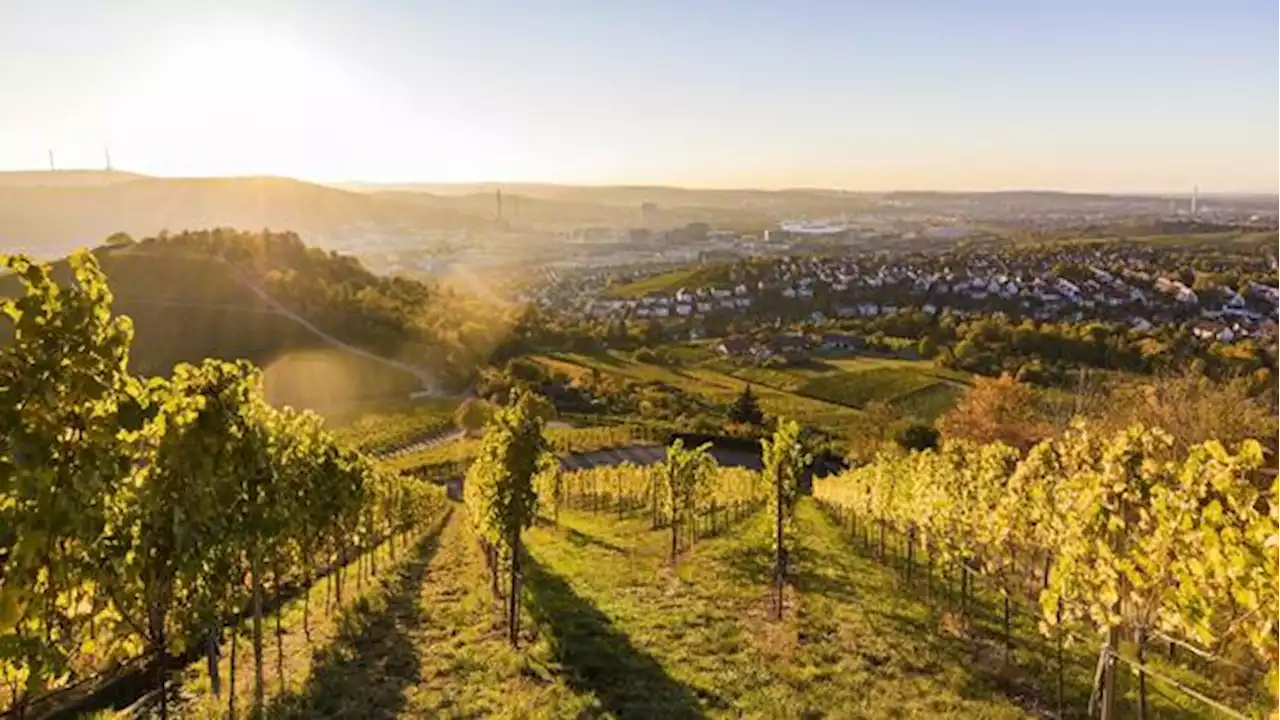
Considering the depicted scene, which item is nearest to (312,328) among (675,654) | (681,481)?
(681,481)

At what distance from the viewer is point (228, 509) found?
476 inches

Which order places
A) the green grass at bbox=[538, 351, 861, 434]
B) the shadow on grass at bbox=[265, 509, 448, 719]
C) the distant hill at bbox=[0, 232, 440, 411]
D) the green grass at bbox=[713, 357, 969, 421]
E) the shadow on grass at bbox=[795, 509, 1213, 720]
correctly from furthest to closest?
the distant hill at bbox=[0, 232, 440, 411], the green grass at bbox=[713, 357, 969, 421], the green grass at bbox=[538, 351, 861, 434], the shadow on grass at bbox=[795, 509, 1213, 720], the shadow on grass at bbox=[265, 509, 448, 719]

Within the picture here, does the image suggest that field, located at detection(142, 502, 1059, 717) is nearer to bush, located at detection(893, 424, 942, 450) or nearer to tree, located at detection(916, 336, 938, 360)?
bush, located at detection(893, 424, 942, 450)

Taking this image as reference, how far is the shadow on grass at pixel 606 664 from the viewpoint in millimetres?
16469

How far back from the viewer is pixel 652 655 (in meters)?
19.4

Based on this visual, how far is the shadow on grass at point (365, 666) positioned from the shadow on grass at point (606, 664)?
3.63m

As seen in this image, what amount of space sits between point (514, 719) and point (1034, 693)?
35.4 feet

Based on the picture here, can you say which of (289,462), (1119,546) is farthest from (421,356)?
(1119,546)

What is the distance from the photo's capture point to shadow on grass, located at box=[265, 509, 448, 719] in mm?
A: 16281

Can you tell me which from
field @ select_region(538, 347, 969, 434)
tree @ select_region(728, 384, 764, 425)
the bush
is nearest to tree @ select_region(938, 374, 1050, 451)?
the bush

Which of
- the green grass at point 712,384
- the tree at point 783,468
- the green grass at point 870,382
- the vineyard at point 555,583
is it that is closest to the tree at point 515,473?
the vineyard at point 555,583

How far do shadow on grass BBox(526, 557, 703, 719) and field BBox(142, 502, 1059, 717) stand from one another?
1.9 inches

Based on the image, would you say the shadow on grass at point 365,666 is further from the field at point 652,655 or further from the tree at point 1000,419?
the tree at point 1000,419

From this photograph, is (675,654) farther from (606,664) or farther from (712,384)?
(712,384)
